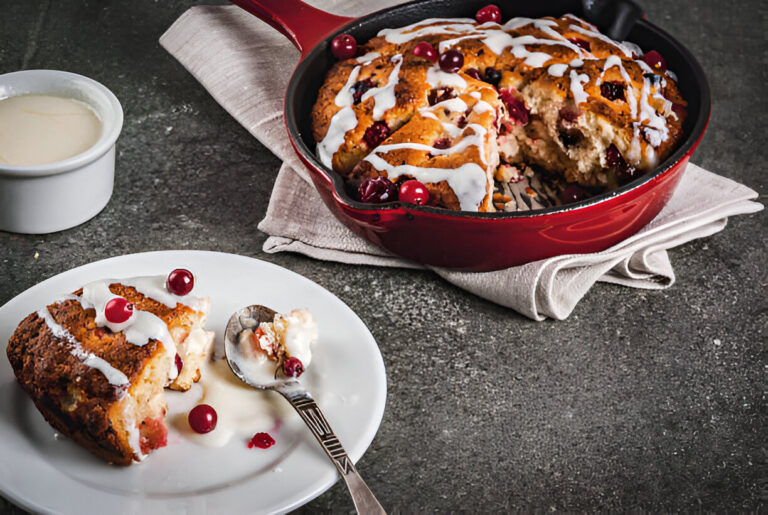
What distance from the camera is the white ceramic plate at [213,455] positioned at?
1.47 meters

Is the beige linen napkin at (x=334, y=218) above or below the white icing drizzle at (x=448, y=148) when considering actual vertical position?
below

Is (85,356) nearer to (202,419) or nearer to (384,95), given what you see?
(202,419)

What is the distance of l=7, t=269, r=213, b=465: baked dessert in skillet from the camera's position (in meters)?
1.53

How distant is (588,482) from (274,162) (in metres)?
1.34

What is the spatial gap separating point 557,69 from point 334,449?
1.32m

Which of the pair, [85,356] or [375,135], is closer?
[85,356]

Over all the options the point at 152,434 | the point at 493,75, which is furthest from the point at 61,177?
the point at 493,75

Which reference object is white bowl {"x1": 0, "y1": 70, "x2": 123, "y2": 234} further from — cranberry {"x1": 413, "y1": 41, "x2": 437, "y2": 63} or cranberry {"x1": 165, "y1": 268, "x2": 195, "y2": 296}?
cranberry {"x1": 413, "y1": 41, "x2": 437, "y2": 63}

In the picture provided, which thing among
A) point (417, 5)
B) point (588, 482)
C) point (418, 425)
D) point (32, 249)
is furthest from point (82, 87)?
point (588, 482)

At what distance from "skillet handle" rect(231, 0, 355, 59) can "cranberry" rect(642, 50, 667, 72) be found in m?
0.88

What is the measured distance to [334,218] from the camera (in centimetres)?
229

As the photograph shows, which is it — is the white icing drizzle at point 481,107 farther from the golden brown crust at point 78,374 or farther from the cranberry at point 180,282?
the golden brown crust at point 78,374

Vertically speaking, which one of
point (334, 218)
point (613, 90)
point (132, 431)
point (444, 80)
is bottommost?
point (334, 218)

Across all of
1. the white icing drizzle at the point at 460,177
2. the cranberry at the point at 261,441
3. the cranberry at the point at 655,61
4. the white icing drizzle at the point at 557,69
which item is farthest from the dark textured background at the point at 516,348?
the white icing drizzle at the point at 557,69
